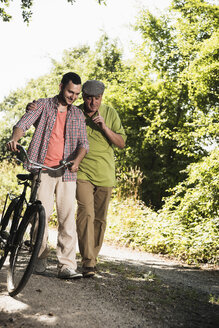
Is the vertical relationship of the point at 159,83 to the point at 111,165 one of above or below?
above

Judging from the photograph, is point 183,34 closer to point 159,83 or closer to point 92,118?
point 159,83

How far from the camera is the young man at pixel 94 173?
429 centimetres

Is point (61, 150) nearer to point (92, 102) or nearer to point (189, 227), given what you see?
point (92, 102)

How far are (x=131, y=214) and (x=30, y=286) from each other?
4.98 meters

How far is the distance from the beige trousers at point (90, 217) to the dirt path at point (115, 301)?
308 millimetres

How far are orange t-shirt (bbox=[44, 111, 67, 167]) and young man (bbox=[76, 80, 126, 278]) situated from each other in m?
0.38

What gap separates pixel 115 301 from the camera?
342cm

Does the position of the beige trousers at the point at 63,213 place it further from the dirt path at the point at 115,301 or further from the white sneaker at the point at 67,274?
the dirt path at the point at 115,301

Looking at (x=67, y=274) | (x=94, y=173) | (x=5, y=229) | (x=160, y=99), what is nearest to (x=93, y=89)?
(x=94, y=173)

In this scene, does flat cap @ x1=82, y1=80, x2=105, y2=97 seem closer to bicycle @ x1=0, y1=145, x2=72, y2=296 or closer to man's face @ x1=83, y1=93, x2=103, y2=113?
man's face @ x1=83, y1=93, x2=103, y2=113

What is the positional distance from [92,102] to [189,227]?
3.80 m

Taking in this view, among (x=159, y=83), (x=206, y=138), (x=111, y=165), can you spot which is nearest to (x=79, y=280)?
(x=111, y=165)

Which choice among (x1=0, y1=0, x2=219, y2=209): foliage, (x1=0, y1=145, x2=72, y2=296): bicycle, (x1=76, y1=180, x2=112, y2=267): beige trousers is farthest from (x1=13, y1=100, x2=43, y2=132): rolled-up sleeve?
(x1=0, y1=0, x2=219, y2=209): foliage

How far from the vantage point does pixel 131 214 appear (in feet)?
27.6
